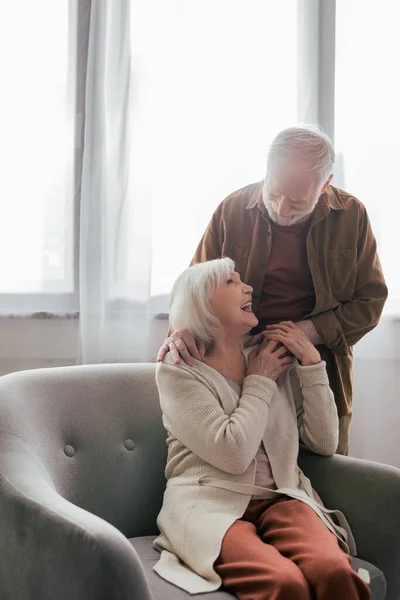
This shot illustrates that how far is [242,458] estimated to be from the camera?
1827 millimetres

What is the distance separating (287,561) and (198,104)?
1774 millimetres

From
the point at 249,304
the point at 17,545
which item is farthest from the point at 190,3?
the point at 17,545

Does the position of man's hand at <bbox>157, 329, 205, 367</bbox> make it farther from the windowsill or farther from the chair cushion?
the windowsill

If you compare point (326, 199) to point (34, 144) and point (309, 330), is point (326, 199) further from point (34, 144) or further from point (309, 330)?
point (34, 144)

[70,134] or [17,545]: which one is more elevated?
[70,134]

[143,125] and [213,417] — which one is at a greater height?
[143,125]

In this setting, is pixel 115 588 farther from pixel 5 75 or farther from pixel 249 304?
pixel 5 75

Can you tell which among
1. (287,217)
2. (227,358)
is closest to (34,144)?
(287,217)

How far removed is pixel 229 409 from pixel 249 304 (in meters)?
0.29

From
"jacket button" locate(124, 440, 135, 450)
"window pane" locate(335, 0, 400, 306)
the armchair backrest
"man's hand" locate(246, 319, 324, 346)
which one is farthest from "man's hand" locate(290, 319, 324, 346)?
"window pane" locate(335, 0, 400, 306)

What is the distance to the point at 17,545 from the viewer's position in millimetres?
1541

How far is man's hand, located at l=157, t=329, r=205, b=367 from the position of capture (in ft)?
6.38

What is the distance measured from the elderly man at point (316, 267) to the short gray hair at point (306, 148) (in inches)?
2.9

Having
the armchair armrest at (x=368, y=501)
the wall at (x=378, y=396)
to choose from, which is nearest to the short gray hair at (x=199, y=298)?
the armchair armrest at (x=368, y=501)
